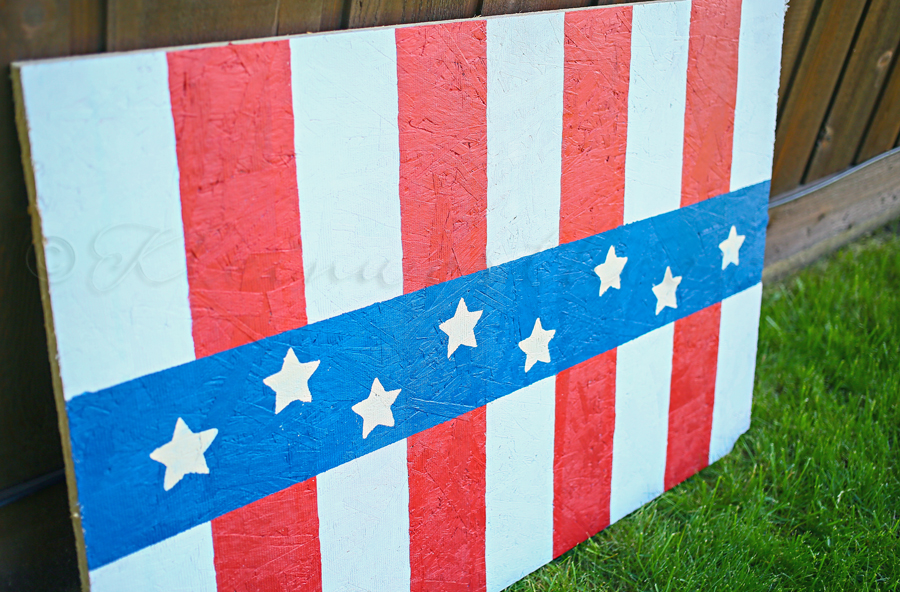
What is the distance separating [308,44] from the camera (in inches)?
49.2

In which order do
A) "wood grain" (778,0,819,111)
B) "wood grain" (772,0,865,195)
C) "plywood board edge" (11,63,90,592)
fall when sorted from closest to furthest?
"plywood board edge" (11,63,90,592), "wood grain" (778,0,819,111), "wood grain" (772,0,865,195)

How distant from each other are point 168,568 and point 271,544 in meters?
0.19

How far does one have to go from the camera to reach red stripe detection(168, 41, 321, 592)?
117 cm

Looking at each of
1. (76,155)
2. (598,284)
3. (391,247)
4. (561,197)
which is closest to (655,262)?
(598,284)

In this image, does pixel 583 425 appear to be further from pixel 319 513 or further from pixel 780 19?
pixel 780 19

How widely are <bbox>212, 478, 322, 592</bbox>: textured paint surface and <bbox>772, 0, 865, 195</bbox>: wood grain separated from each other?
2.27m

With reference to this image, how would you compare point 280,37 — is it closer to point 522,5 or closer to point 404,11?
point 404,11

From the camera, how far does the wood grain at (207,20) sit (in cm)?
114

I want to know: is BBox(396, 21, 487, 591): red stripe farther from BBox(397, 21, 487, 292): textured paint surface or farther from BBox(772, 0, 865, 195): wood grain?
BBox(772, 0, 865, 195): wood grain

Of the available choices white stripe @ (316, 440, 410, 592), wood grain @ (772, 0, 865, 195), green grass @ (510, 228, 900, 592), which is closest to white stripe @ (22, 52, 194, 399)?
white stripe @ (316, 440, 410, 592)

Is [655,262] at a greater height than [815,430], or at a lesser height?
greater

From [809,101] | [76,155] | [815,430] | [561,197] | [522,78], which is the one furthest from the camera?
[809,101]

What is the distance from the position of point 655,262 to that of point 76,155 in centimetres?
132

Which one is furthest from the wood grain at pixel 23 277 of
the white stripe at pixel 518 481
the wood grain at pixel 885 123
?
the wood grain at pixel 885 123
